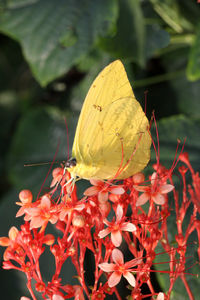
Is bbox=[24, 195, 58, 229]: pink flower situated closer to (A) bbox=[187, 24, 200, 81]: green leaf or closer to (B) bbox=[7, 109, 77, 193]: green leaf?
(A) bbox=[187, 24, 200, 81]: green leaf

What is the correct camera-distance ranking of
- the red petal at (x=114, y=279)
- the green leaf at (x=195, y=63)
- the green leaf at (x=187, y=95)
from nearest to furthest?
the red petal at (x=114, y=279) < the green leaf at (x=195, y=63) < the green leaf at (x=187, y=95)

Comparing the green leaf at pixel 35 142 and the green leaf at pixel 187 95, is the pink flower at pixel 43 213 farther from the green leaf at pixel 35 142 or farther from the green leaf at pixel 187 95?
the green leaf at pixel 187 95

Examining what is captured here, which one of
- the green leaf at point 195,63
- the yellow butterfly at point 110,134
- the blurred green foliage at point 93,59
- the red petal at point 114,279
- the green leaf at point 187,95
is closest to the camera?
the red petal at point 114,279

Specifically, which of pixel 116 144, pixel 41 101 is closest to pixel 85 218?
pixel 116 144

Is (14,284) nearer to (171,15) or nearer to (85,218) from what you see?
(85,218)

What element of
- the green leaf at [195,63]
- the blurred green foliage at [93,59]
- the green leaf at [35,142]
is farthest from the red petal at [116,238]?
the green leaf at [35,142]

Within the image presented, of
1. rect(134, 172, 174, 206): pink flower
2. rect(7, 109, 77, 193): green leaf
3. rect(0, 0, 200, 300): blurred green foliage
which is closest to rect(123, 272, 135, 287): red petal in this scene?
rect(134, 172, 174, 206): pink flower

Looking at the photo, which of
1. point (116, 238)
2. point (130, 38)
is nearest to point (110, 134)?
point (116, 238)

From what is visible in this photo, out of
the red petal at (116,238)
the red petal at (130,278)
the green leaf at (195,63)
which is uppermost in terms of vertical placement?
the green leaf at (195,63)
